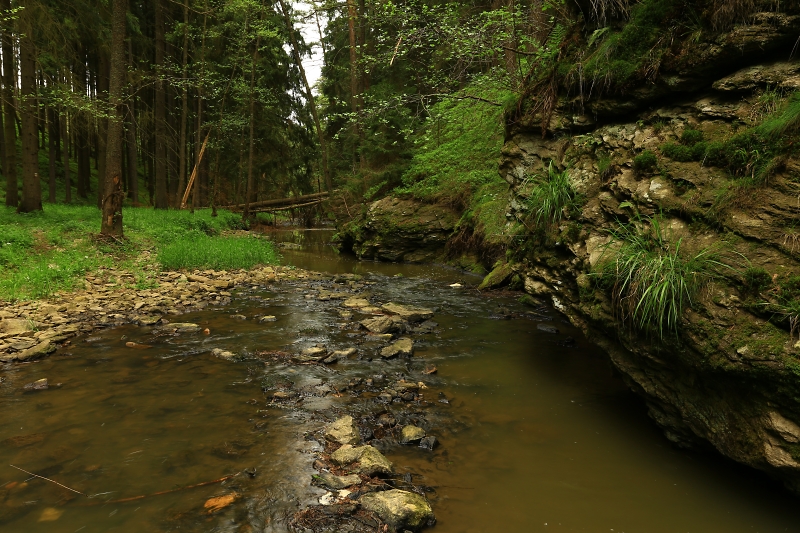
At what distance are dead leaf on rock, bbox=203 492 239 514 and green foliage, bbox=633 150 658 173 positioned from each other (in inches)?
197

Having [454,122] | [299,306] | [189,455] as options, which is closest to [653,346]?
[189,455]

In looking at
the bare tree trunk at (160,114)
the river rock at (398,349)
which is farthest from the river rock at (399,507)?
the bare tree trunk at (160,114)

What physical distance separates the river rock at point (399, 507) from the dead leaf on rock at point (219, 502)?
3.30 feet

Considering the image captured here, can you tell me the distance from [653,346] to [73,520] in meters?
4.76

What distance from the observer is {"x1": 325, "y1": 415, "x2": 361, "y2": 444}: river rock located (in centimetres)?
405

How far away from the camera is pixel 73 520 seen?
119 inches

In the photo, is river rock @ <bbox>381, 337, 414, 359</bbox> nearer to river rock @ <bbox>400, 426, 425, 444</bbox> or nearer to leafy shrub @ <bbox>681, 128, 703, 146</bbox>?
river rock @ <bbox>400, 426, 425, 444</bbox>

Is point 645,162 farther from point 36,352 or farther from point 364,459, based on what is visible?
point 36,352

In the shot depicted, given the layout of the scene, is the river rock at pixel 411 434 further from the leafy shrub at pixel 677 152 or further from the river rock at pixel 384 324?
the leafy shrub at pixel 677 152

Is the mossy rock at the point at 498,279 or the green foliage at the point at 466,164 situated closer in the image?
the mossy rock at the point at 498,279

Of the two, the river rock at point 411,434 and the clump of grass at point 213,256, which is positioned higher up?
the clump of grass at point 213,256

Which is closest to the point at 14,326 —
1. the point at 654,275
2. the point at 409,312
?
the point at 409,312

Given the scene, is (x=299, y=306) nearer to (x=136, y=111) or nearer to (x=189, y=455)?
(x=189, y=455)

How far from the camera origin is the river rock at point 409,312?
837cm
